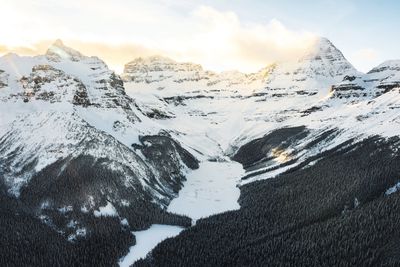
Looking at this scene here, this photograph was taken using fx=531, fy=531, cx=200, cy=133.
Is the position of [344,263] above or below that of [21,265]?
below

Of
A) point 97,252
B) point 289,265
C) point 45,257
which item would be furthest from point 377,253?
point 45,257

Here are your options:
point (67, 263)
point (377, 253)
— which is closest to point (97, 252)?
point (67, 263)

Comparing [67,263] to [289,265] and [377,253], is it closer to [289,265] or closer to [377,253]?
[289,265]

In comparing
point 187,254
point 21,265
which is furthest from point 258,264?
point 21,265

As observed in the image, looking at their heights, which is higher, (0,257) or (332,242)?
(0,257)

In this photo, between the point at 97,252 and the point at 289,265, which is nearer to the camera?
the point at 289,265

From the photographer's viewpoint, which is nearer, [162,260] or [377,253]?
[377,253]

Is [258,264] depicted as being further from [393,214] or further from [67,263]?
[67,263]
